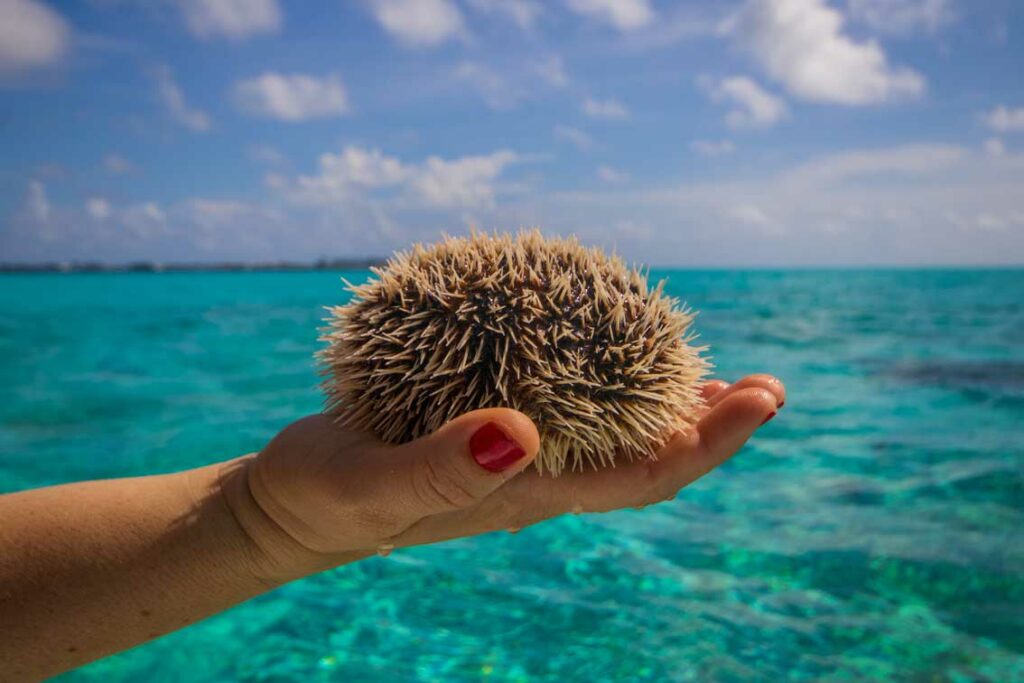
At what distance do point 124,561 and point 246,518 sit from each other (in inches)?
22.3

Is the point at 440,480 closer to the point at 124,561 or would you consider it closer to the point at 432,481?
the point at 432,481

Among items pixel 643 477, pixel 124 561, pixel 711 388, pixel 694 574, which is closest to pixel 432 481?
pixel 643 477

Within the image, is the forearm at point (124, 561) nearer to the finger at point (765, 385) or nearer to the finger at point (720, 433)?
the finger at point (720, 433)

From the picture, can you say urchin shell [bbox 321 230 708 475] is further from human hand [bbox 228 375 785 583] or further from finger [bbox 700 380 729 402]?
finger [bbox 700 380 729 402]

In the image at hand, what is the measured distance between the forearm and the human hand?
0.14 ft

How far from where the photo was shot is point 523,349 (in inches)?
123

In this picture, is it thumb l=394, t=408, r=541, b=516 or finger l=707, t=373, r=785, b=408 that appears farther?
finger l=707, t=373, r=785, b=408

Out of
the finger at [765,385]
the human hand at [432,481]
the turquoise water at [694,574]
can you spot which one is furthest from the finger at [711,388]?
the turquoise water at [694,574]

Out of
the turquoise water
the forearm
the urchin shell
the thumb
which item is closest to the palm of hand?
the thumb

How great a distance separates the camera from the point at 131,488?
3.74 m

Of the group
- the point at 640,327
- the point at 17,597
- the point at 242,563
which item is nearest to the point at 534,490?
the point at 640,327

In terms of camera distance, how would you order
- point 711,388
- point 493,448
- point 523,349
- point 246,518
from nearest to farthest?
point 493,448 < point 523,349 < point 246,518 < point 711,388

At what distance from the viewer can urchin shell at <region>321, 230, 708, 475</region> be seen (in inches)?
123

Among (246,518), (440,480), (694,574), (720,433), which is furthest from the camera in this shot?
(694,574)
